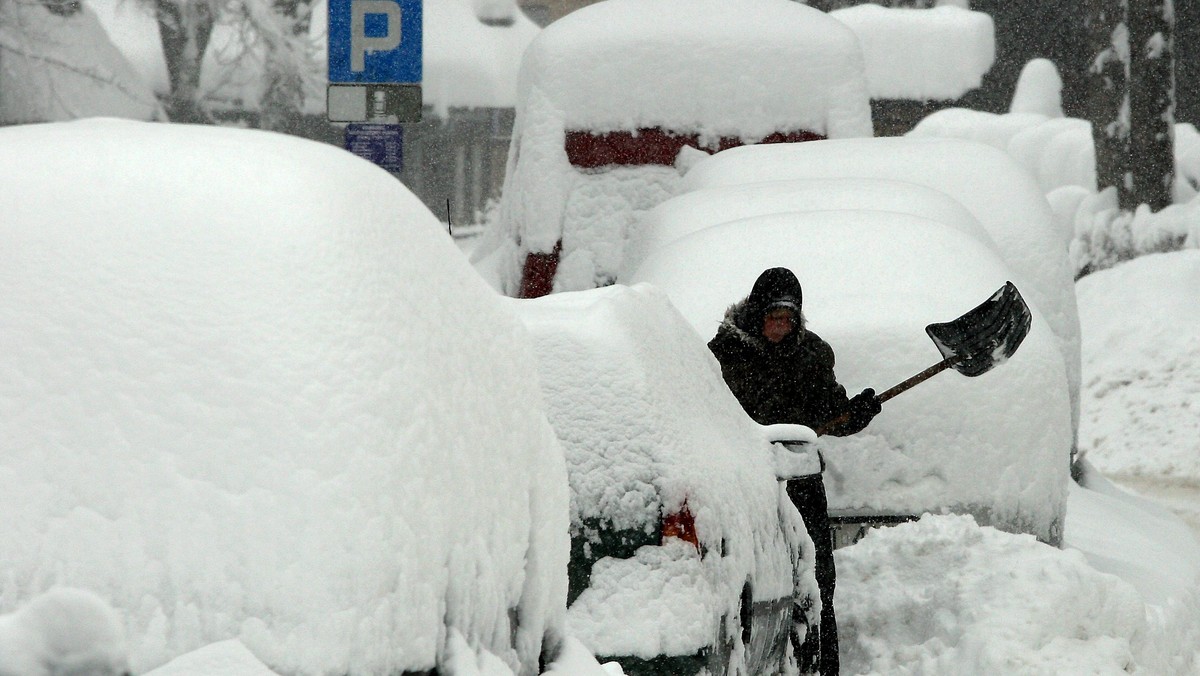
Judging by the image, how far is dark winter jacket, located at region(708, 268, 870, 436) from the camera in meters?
5.84

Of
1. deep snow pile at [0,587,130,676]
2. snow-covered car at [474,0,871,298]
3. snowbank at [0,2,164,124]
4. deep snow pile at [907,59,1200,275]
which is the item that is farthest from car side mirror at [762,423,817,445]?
snowbank at [0,2,164,124]

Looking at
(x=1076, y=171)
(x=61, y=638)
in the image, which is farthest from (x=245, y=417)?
(x=1076, y=171)

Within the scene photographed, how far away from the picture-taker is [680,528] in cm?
380

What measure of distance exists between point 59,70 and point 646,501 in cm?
1876

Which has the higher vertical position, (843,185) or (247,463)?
(247,463)

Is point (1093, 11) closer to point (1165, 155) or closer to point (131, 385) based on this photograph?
point (1165, 155)

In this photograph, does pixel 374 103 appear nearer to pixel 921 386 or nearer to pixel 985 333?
pixel 921 386

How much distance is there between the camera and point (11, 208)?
233 centimetres

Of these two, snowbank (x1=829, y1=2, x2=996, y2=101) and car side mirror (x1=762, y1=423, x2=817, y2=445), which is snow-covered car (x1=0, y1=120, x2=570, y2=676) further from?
snowbank (x1=829, y1=2, x2=996, y2=101)

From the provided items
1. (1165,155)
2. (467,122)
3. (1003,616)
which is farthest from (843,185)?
(467,122)

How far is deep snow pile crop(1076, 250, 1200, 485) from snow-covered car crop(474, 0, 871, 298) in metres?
4.05

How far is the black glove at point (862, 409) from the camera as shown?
5766 millimetres

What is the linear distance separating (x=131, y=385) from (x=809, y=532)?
369cm

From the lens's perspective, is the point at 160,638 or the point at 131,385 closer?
the point at 160,638
